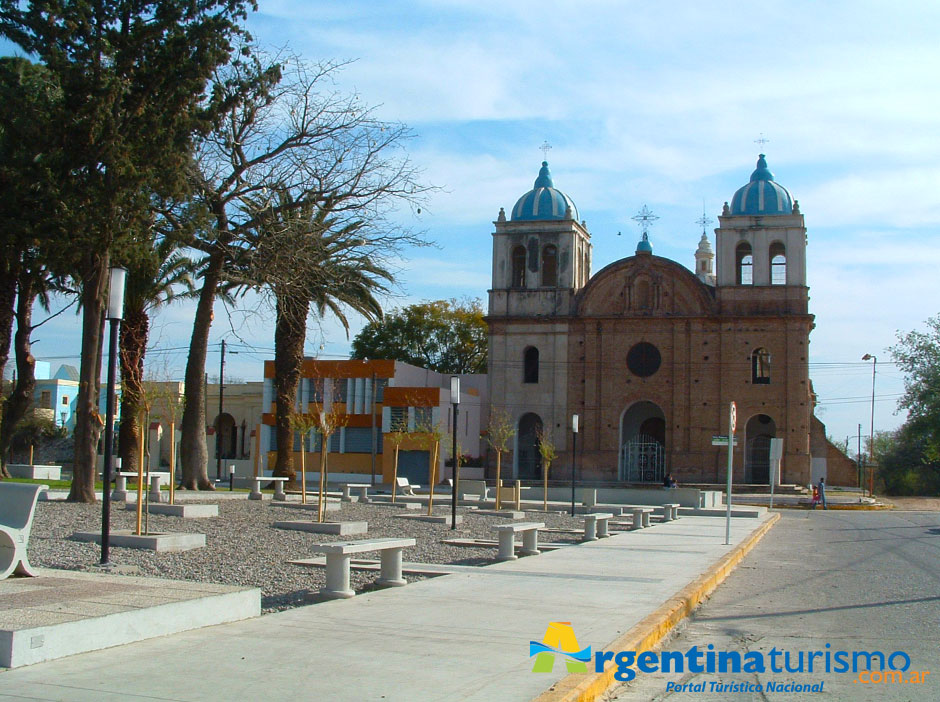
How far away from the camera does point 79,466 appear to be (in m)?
20.7

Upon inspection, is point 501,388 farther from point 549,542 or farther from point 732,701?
point 732,701

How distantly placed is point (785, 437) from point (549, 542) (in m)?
37.1

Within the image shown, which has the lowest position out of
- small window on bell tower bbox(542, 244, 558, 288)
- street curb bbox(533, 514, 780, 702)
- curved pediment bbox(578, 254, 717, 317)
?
street curb bbox(533, 514, 780, 702)

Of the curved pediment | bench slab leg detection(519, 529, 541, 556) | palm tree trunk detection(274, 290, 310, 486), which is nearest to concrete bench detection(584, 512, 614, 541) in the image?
bench slab leg detection(519, 529, 541, 556)

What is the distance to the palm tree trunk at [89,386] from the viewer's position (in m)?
20.7

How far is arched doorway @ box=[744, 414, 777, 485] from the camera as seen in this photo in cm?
5412

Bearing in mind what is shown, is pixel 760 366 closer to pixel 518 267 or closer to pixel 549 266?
pixel 549 266

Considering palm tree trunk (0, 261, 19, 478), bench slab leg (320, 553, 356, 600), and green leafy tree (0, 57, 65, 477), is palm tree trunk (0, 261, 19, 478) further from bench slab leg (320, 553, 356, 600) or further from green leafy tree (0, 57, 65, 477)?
bench slab leg (320, 553, 356, 600)

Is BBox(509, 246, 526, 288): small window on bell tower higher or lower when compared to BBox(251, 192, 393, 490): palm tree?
higher

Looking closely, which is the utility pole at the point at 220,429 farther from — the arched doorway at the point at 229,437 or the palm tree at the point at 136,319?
the palm tree at the point at 136,319

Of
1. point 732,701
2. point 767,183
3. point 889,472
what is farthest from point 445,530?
point 889,472

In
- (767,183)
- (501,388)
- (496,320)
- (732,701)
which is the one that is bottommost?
(732,701)

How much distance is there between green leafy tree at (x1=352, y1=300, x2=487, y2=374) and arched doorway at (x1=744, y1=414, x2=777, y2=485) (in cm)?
2328

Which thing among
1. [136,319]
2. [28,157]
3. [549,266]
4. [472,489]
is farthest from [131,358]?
[549,266]
